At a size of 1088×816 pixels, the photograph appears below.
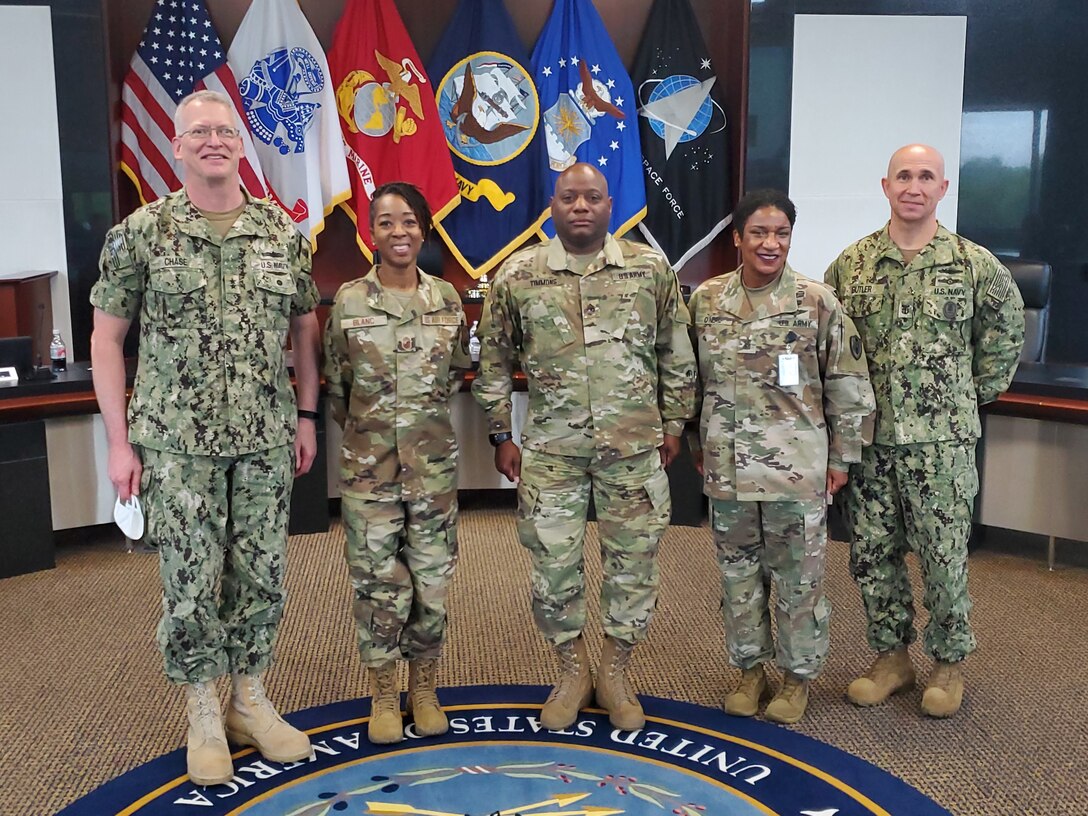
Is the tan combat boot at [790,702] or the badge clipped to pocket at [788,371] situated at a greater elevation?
the badge clipped to pocket at [788,371]

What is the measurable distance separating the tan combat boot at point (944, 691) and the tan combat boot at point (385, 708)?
1378 millimetres

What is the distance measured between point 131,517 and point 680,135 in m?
4.30

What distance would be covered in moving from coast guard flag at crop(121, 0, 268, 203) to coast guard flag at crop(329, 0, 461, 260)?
1.90 ft

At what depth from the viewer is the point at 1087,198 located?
19.6ft

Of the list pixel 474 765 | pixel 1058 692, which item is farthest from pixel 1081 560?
pixel 474 765

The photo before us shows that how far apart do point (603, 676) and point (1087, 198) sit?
481cm

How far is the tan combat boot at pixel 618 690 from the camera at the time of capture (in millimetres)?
2631

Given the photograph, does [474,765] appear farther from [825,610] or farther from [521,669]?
[825,610]

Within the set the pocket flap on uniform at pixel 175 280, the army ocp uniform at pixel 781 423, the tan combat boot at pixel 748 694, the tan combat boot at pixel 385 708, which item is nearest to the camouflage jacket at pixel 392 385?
the pocket flap on uniform at pixel 175 280

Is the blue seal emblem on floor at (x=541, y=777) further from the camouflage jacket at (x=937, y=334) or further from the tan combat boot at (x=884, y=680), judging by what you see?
the camouflage jacket at (x=937, y=334)

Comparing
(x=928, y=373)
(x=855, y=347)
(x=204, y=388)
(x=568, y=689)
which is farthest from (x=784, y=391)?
(x=204, y=388)

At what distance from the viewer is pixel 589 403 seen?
2.52m

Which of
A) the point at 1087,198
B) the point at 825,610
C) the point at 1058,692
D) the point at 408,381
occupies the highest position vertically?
the point at 1087,198

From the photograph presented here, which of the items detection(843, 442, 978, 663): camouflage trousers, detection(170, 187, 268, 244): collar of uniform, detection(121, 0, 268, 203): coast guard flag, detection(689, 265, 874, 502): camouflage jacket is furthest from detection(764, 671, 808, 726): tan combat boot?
detection(121, 0, 268, 203): coast guard flag
